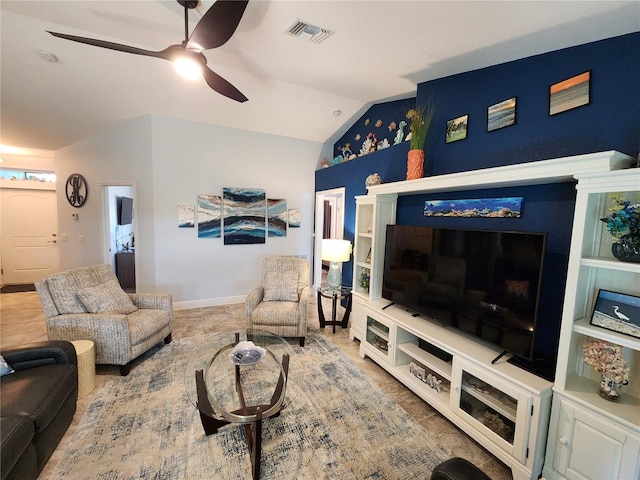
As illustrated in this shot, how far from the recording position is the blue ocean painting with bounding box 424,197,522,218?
1.95m

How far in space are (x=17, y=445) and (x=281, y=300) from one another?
90.7 inches

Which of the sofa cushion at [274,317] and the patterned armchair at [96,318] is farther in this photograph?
the sofa cushion at [274,317]

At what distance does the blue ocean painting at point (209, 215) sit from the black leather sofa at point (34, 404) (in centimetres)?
247

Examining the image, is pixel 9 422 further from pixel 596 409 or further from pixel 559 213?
pixel 559 213

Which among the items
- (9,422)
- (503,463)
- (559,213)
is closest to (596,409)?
(503,463)

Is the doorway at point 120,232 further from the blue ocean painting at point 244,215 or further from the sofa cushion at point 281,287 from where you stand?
the sofa cushion at point 281,287

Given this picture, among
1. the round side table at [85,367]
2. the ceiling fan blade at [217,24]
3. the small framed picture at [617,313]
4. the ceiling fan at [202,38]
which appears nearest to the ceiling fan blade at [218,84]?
the ceiling fan at [202,38]

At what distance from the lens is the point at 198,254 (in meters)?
4.16

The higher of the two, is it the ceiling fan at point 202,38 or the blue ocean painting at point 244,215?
the ceiling fan at point 202,38

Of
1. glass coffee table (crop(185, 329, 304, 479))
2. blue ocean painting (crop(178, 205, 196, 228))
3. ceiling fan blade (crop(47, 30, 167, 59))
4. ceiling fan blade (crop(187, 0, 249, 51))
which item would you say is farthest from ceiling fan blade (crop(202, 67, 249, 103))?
blue ocean painting (crop(178, 205, 196, 228))

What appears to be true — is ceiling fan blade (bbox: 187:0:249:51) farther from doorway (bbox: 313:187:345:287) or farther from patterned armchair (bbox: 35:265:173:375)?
doorway (bbox: 313:187:345:287)

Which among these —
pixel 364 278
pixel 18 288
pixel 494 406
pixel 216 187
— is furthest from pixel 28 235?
pixel 494 406

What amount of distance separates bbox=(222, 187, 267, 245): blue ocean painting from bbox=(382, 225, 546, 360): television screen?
2.59 metres

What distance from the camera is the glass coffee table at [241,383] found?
1.55 metres
